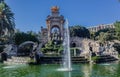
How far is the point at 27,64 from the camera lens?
30719 millimetres

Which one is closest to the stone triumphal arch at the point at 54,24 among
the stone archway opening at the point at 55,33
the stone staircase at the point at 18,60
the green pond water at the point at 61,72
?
the stone archway opening at the point at 55,33

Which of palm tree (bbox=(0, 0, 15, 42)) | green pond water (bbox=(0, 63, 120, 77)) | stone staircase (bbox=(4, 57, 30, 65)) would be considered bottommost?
green pond water (bbox=(0, 63, 120, 77))

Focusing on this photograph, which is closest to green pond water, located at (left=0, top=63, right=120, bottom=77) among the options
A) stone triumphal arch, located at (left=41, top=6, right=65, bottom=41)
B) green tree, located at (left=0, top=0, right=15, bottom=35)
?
green tree, located at (left=0, top=0, right=15, bottom=35)

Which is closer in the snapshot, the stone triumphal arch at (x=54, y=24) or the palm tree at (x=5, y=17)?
the palm tree at (x=5, y=17)

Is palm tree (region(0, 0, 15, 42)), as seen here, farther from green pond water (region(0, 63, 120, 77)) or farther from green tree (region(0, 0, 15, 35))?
green pond water (region(0, 63, 120, 77))

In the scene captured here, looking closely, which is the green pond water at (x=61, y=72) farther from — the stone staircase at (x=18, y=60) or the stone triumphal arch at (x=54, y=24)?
the stone triumphal arch at (x=54, y=24)

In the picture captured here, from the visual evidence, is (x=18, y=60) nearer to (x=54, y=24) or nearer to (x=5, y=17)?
(x=5, y=17)

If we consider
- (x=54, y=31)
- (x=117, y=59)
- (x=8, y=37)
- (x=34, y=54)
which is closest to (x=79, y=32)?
(x=54, y=31)

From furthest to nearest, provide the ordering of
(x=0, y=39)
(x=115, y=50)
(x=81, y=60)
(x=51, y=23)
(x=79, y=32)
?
(x=79, y=32), (x=51, y=23), (x=0, y=39), (x=115, y=50), (x=81, y=60)

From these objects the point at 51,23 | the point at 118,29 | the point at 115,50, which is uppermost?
the point at 51,23

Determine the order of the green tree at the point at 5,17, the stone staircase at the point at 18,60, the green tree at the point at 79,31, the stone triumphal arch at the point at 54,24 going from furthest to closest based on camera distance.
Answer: the green tree at the point at 79,31 < the stone triumphal arch at the point at 54,24 < the green tree at the point at 5,17 < the stone staircase at the point at 18,60

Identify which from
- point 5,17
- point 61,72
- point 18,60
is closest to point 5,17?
point 5,17

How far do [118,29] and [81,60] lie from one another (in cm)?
1974

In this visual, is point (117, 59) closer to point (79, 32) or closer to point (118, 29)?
point (118, 29)
